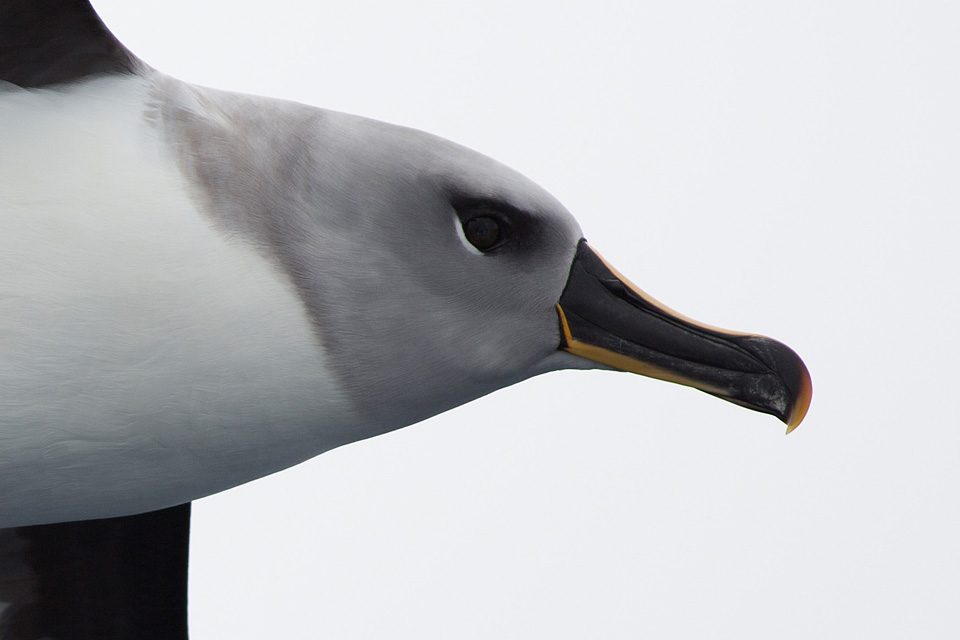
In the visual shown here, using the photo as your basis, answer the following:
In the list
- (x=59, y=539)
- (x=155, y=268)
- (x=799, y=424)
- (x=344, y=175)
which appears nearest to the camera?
(x=155, y=268)

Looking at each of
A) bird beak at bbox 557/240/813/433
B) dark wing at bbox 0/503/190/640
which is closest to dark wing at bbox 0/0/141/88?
bird beak at bbox 557/240/813/433

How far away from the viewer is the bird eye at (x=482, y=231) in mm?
2596

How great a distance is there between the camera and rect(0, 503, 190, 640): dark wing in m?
3.75

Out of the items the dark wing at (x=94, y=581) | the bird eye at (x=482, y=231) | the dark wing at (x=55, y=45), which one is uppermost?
the dark wing at (x=55, y=45)

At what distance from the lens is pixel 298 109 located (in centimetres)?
262

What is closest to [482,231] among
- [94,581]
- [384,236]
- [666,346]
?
[384,236]

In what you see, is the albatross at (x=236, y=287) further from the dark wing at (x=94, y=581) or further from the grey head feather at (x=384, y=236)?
the dark wing at (x=94, y=581)

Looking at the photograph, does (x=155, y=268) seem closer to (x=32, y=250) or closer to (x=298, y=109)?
(x=32, y=250)

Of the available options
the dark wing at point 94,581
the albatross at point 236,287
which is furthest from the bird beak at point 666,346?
the dark wing at point 94,581

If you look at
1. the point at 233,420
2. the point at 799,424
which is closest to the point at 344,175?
the point at 233,420

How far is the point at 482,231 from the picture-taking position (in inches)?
102

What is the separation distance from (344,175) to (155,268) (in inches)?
17.4

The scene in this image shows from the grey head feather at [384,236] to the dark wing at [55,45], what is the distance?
5.0 inches

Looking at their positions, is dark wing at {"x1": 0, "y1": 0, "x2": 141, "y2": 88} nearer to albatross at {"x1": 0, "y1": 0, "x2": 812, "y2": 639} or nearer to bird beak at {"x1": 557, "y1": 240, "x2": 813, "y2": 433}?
albatross at {"x1": 0, "y1": 0, "x2": 812, "y2": 639}
